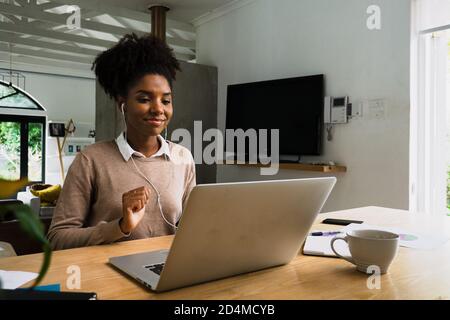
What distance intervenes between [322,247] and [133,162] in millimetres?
738

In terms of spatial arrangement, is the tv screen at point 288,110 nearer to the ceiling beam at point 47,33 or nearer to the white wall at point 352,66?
the white wall at point 352,66

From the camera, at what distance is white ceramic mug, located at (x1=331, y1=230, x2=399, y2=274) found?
77 centimetres

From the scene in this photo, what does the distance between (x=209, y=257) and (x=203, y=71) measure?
12.6 feet

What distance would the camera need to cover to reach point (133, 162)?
1.40 m

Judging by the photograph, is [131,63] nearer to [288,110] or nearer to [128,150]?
[128,150]

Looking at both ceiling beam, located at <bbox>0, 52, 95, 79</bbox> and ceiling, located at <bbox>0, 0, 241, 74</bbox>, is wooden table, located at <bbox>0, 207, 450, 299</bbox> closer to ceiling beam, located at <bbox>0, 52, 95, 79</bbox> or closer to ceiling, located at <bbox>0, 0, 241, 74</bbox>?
ceiling, located at <bbox>0, 0, 241, 74</bbox>

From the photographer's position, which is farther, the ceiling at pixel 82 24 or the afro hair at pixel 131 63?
the ceiling at pixel 82 24

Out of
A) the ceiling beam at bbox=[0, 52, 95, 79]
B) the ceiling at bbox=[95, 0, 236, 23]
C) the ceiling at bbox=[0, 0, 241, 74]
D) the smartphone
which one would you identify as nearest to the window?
the ceiling beam at bbox=[0, 52, 95, 79]

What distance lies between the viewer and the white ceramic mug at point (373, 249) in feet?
2.54

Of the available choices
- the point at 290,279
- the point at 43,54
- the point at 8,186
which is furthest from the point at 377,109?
the point at 43,54

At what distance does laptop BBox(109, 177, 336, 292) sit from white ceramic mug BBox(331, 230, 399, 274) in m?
0.11

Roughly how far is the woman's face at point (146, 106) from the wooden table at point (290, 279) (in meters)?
0.52

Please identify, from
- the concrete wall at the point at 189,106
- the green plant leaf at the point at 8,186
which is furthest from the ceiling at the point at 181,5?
the green plant leaf at the point at 8,186

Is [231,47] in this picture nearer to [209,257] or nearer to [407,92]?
[407,92]
